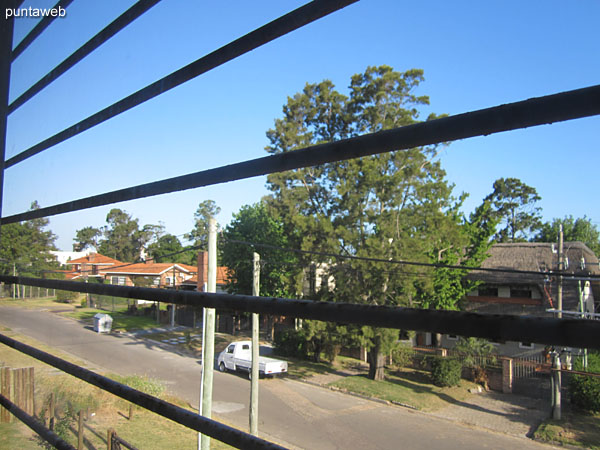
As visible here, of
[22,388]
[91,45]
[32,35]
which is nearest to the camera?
[91,45]

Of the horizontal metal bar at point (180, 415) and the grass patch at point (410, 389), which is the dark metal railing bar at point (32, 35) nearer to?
the horizontal metal bar at point (180, 415)

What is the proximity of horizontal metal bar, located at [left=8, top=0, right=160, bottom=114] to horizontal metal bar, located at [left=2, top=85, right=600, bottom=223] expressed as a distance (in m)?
0.45

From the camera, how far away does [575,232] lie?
69.1 feet

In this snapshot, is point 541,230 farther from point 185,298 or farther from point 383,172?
point 185,298

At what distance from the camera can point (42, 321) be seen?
16125mm

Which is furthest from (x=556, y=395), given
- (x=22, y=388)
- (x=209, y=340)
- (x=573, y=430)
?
(x=22, y=388)

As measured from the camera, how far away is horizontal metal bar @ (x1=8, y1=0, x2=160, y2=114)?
1030 mm

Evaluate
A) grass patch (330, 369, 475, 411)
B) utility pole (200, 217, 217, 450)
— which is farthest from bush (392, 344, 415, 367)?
utility pole (200, 217, 217, 450)

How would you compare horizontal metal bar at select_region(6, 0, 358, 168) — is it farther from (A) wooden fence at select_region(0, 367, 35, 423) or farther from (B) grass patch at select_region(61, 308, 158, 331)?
(B) grass patch at select_region(61, 308, 158, 331)

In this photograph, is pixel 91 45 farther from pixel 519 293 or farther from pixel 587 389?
pixel 519 293

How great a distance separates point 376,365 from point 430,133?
48.9 feet

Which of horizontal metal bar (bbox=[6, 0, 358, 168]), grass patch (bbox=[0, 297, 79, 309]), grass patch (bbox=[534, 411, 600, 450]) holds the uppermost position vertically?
horizontal metal bar (bbox=[6, 0, 358, 168])

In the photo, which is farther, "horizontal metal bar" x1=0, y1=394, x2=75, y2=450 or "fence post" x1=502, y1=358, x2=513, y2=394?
"fence post" x1=502, y1=358, x2=513, y2=394

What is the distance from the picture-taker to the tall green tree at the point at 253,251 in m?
18.2
